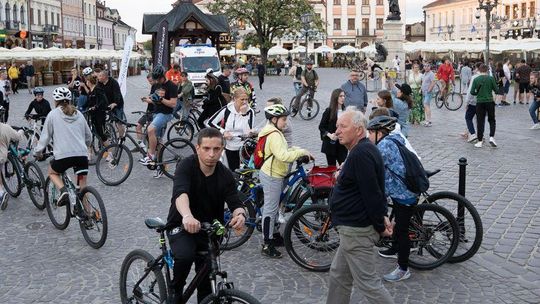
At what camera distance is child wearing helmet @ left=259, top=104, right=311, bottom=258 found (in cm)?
677

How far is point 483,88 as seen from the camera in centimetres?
1389

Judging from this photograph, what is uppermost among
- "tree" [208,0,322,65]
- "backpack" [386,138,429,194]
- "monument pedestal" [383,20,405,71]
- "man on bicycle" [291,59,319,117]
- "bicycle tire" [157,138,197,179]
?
"tree" [208,0,322,65]

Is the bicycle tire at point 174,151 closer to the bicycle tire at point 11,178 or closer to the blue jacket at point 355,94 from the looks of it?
the bicycle tire at point 11,178

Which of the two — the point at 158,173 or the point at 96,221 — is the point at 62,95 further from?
the point at 158,173

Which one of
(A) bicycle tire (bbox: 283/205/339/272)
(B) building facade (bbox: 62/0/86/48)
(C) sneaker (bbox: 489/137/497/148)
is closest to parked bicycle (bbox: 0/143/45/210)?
(A) bicycle tire (bbox: 283/205/339/272)

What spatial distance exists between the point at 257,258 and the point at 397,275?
152 cm

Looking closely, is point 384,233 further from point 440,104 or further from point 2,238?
point 440,104

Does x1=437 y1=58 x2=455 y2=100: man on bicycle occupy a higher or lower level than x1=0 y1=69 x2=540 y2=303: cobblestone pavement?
higher

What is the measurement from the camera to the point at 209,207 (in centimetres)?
435

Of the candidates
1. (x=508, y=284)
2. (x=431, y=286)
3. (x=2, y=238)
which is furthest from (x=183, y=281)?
(x=2, y=238)

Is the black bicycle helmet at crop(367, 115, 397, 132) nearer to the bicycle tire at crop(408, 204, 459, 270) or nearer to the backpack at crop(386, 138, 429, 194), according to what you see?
the backpack at crop(386, 138, 429, 194)

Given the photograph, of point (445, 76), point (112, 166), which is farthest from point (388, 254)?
point (445, 76)

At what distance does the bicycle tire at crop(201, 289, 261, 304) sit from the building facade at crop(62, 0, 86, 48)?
286 feet

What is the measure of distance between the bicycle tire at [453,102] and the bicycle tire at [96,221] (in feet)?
57.7
